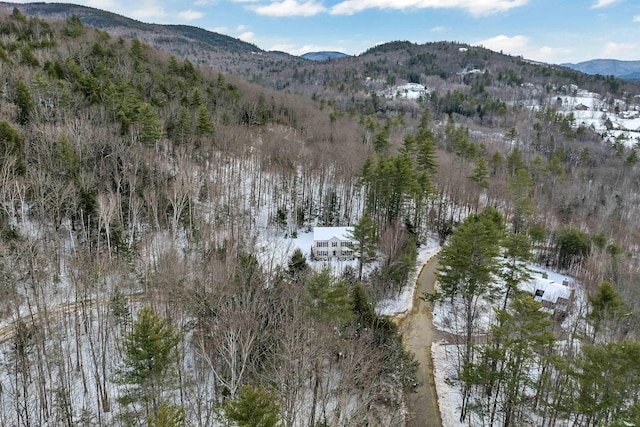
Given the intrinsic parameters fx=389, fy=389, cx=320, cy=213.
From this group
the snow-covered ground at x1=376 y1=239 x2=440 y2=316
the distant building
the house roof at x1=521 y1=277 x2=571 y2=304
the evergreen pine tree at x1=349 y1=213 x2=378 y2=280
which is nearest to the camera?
the distant building

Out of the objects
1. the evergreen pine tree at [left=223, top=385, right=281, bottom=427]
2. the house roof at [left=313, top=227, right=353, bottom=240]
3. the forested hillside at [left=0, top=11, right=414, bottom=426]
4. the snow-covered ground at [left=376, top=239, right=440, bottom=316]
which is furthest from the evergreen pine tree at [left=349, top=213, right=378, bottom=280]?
the evergreen pine tree at [left=223, top=385, right=281, bottom=427]

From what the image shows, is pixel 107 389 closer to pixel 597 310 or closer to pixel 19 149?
pixel 19 149

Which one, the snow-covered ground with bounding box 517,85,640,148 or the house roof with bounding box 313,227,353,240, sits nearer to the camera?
the house roof with bounding box 313,227,353,240

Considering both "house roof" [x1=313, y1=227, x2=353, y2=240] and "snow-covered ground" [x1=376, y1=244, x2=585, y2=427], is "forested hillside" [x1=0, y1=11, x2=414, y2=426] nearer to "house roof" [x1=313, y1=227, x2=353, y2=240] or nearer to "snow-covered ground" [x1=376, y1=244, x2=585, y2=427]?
"snow-covered ground" [x1=376, y1=244, x2=585, y2=427]

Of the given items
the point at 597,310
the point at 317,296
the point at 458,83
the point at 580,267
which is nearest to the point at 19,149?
the point at 317,296

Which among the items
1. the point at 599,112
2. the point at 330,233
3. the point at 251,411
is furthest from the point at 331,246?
the point at 599,112

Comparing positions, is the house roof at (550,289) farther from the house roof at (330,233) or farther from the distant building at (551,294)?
the house roof at (330,233)

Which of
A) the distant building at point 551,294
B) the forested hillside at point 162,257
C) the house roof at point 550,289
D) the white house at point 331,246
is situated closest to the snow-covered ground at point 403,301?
the white house at point 331,246
